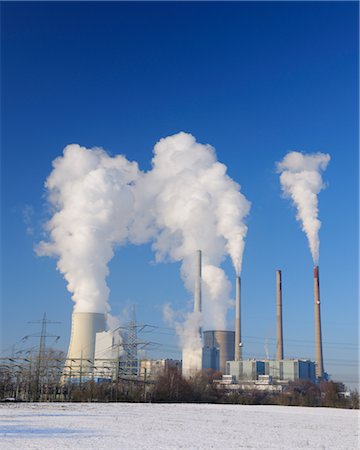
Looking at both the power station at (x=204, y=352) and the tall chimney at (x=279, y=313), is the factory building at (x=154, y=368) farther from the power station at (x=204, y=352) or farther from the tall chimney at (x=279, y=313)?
the tall chimney at (x=279, y=313)

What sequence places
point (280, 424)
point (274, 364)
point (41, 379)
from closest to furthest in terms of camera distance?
point (280, 424), point (41, 379), point (274, 364)

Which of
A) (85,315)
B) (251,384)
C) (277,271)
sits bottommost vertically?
(251,384)

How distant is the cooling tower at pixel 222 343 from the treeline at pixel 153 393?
27.2 m

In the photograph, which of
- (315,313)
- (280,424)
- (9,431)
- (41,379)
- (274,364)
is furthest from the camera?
(274,364)

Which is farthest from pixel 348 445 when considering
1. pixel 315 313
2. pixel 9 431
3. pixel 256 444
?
pixel 315 313

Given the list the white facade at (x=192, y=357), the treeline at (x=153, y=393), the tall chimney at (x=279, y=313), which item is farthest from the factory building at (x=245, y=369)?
the treeline at (x=153, y=393)

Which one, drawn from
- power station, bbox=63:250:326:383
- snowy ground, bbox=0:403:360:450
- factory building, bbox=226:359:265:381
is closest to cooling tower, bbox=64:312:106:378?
power station, bbox=63:250:326:383

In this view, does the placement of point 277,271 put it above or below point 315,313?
above

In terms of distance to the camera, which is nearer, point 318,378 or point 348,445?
point 348,445

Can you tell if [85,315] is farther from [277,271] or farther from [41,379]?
[277,271]

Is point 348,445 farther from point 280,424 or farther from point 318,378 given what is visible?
point 318,378

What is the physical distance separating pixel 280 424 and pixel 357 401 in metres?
20.3

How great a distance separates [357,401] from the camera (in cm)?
3712

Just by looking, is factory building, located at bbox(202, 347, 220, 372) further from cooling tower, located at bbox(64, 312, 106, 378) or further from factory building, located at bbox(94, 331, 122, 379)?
cooling tower, located at bbox(64, 312, 106, 378)
